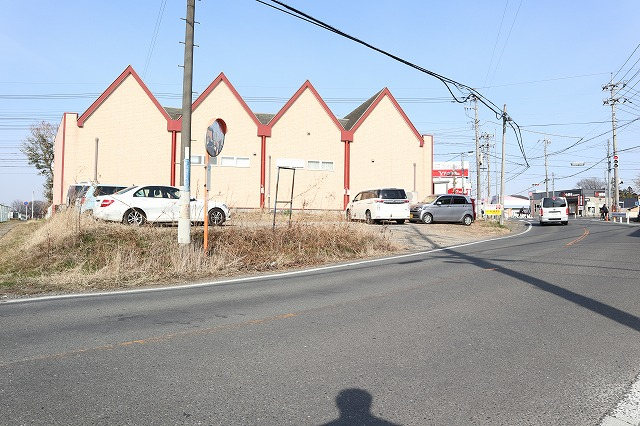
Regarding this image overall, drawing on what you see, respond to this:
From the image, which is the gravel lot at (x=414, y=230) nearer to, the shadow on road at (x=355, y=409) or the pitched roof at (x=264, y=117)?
the shadow on road at (x=355, y=409)

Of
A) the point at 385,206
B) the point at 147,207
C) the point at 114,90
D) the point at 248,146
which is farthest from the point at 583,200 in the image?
the point at 147,207

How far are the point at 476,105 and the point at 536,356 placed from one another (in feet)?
133

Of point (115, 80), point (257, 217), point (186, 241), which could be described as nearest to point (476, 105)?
point (115, 80)

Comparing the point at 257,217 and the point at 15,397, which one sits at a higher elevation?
the point at 257,217

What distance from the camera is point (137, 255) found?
34.8 feet

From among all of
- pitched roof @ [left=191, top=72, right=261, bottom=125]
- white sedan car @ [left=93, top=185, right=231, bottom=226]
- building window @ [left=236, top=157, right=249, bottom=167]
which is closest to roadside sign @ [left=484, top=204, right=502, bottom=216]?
building window @ [left=236, top=157, right=249, bottom=167]

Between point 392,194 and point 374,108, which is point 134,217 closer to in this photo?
point 392,194

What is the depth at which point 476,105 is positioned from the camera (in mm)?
42000

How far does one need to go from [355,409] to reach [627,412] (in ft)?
6.24

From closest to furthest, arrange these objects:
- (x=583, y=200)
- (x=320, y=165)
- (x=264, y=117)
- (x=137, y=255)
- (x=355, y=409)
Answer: (x=355, y=409)
(x=137, y=255)
(x=320, y=165)
(x=264, y=117)
(x=583, y=200)

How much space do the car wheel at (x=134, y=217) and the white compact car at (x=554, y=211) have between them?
1099 inches

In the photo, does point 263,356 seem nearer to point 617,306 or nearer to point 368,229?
point 617,306

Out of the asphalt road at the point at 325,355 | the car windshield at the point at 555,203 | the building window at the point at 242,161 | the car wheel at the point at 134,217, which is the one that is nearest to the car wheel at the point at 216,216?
the car wheel at the point at 134,217

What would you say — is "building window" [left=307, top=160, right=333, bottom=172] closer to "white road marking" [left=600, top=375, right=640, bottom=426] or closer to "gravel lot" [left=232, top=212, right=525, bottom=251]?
"gravel lot" [left=232, top=212, right=525, bottom=251]
